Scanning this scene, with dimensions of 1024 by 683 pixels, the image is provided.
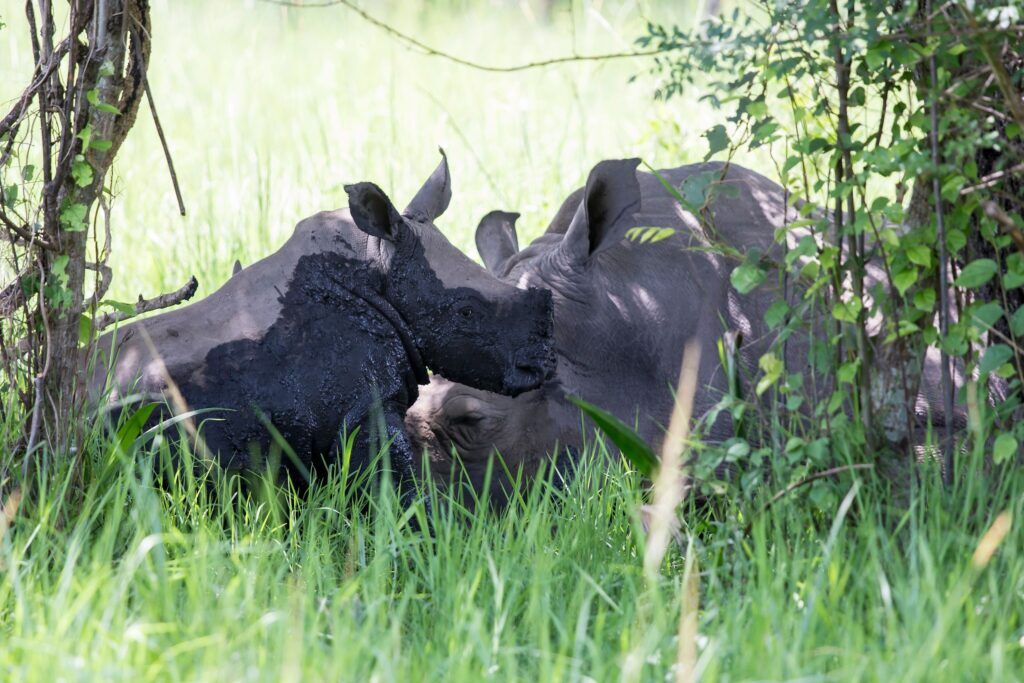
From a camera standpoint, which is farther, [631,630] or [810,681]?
[631,630]

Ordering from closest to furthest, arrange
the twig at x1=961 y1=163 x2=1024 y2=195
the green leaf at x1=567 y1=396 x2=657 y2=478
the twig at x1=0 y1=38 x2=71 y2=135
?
the twig at x1=961 y1=163 x2=1024 y2=195, the green leaf at x1=567 y1=396 x2=657 y2=478, the twig at x1=0 y1=38 x2=71 y2=135

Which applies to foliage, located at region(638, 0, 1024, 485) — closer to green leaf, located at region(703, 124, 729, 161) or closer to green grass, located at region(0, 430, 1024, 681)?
green leaf, located at region(703, 124, 729, 161)

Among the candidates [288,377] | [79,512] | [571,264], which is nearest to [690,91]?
[571,264]

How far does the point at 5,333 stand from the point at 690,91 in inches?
282

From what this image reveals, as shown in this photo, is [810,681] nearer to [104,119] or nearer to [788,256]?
[788,256]

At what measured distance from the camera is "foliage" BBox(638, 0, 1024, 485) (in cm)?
312

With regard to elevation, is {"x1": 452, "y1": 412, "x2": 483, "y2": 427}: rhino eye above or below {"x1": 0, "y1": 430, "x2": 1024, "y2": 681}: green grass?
above

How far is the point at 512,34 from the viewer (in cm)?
1279

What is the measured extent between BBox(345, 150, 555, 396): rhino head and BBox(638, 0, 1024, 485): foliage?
2.89 feet

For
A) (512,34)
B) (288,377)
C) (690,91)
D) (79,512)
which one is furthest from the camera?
(512,34)

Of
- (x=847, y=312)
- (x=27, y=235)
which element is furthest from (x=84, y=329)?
(x=847, y=312)

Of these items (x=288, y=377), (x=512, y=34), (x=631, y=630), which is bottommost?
(x=631, y=630)

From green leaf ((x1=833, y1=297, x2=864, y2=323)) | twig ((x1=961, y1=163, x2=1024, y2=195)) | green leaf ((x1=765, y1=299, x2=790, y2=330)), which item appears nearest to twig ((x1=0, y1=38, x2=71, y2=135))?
green leaf ((x1=765, y1=299, x2=790, y2=330))

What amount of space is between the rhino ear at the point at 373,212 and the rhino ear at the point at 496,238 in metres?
1.13
